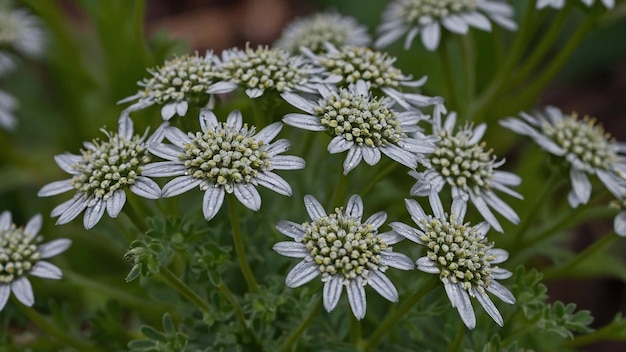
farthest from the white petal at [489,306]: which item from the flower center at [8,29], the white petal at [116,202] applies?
the flower center at [8,29]

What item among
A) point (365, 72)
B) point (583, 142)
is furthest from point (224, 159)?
point (583, 142)

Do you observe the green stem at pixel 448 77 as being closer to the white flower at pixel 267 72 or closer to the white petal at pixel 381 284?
the white flower at pixel 267 72

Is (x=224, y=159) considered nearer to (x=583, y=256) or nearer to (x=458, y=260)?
(x=458, y=260)

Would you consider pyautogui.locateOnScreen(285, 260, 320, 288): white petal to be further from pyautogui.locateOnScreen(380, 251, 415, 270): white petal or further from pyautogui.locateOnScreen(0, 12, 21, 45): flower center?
pyautogui.locateOnScreen(0, 12, 21, 45): flower center

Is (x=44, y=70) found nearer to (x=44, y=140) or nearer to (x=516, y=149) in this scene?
(x=44, y=140)

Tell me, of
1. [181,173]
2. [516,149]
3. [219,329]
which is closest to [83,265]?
[219,329]

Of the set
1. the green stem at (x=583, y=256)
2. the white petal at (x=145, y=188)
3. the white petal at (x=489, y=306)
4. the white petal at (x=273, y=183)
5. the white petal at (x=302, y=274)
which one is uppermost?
the white petal at (x=145, y=188)
